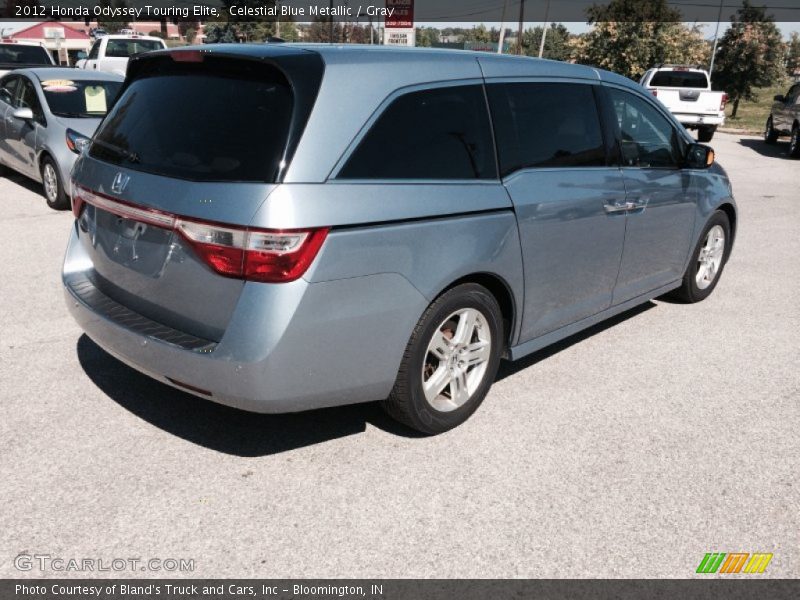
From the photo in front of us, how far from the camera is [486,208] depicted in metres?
3.53

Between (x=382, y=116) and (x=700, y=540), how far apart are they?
2.15 m

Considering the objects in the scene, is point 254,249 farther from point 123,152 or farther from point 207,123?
point 123,152

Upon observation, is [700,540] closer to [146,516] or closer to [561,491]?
[561,491]

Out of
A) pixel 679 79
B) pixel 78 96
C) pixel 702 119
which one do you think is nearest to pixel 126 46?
pixel 78 96

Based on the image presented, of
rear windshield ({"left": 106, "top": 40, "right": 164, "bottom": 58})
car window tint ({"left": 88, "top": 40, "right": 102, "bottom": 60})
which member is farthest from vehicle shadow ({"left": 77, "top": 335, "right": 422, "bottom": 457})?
car window tint ({"left": 88, "top": 40, "right": 102, "bottom": 60})

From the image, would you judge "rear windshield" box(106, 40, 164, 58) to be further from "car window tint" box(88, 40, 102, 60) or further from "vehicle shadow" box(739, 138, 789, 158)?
"vehicle shadow" box(739, 138, 789, 158)

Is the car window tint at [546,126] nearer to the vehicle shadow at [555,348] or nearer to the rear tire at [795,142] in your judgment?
the vehicle shadow at [555,348]

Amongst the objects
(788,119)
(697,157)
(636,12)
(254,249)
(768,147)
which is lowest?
(768,147)

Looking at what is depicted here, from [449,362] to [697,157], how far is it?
2.80m

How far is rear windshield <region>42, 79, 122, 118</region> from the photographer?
29.7 ft

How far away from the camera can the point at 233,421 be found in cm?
374

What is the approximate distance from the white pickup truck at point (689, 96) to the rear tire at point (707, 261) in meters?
15.8

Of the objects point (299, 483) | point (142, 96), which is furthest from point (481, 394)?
point (142, 96)

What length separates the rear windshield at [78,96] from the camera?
9039 millimetres
